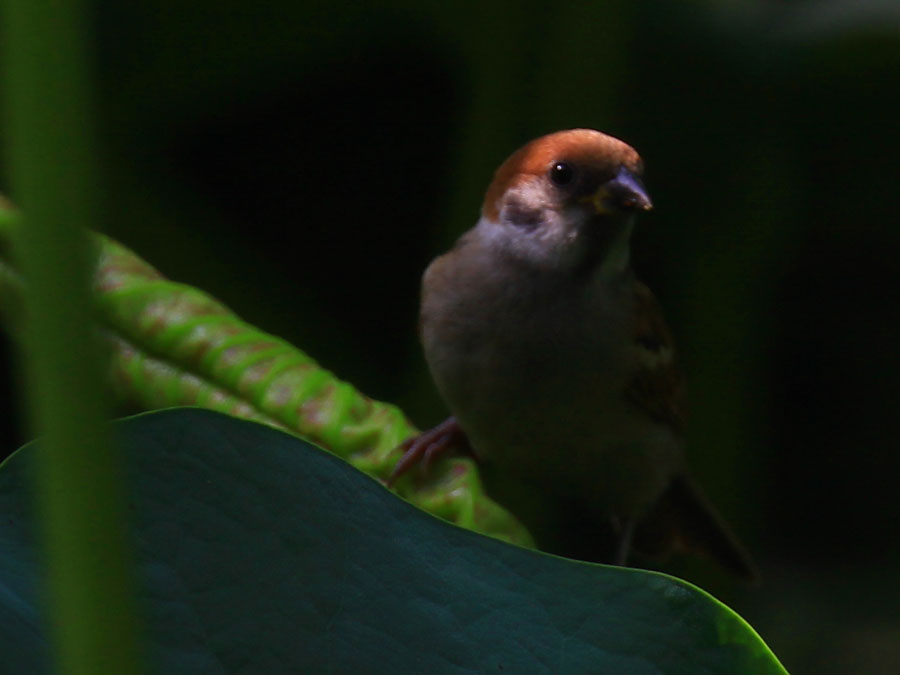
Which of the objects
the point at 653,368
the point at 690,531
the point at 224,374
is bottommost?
the point at 690,531

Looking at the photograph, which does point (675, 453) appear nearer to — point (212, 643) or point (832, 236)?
point (832, 236)

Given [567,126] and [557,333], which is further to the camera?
[567,126]

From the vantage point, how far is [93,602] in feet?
0.89

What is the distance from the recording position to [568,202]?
1331 millimetres

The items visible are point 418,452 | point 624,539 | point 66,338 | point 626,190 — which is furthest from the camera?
point 624,539

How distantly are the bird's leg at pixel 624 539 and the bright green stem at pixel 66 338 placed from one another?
4.99ft

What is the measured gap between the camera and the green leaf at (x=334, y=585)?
1.79 ft

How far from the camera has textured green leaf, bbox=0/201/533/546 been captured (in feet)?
2.98

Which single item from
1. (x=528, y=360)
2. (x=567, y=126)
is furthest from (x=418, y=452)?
(x=567, y=126)

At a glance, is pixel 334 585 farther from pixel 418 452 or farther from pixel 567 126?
pixel 567 126

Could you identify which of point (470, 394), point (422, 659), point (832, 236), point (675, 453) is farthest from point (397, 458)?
point (832, 236)

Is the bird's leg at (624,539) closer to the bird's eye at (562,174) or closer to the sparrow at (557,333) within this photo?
the sparrow at (557,333)

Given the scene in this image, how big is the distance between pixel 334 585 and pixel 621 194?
2.61 feet

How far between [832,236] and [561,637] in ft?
5.08
